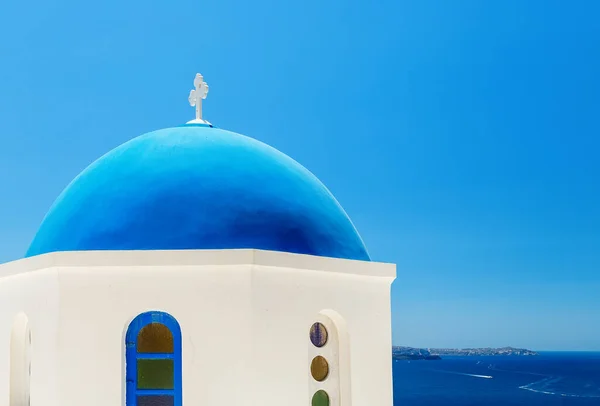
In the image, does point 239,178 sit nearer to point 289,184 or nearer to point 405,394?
point 289,184

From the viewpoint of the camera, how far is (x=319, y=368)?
7383 millimetres

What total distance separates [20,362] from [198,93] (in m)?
3.19

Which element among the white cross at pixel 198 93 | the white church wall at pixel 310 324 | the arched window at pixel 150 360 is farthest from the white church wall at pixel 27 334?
the white cross at pixel 198 93

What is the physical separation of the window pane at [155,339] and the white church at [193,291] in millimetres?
10

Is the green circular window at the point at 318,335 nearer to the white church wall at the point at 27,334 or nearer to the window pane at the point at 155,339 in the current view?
the window pane at the point at 155,339

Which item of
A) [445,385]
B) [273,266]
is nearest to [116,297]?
[273,266]

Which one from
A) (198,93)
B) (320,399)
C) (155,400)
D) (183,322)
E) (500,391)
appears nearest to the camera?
(183,322)

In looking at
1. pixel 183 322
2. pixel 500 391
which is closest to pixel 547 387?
pixel 500 391

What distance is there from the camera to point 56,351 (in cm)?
630

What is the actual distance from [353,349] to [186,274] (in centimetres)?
190

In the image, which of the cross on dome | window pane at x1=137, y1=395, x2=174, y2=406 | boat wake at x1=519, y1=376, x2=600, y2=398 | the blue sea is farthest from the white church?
boat wake at x1=519, y1=376, x2=600, y2=398

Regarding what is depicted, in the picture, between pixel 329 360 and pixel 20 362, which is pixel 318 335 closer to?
pixel 329 360

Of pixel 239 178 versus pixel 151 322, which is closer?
pixel 151 322

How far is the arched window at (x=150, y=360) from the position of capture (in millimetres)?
6402
